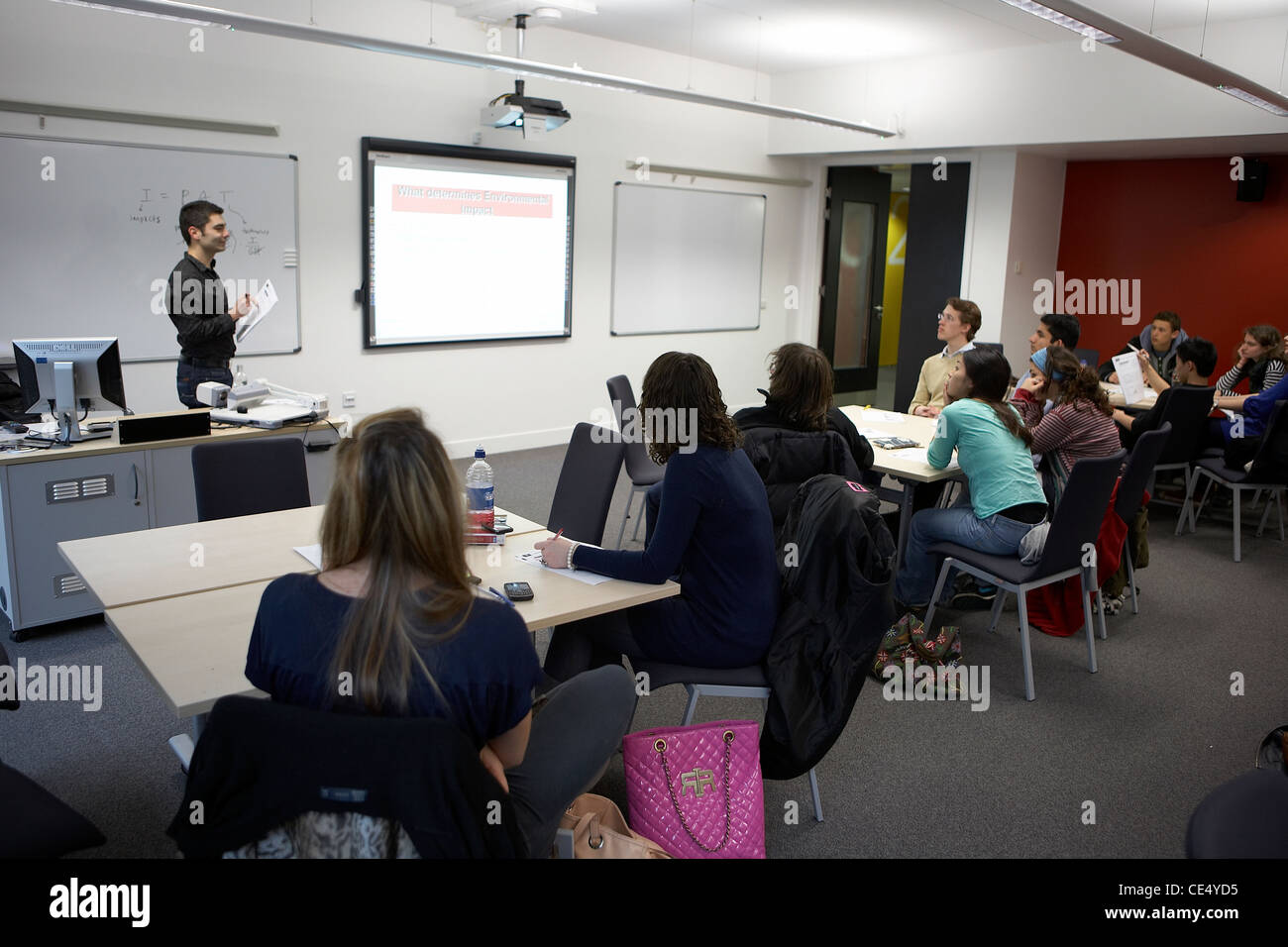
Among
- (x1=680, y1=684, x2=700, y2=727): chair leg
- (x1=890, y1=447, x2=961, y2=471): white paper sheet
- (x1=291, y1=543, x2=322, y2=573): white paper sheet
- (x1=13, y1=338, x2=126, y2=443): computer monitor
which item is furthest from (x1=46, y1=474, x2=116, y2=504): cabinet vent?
(x1=890, y1=447, x2=961, y2=471): white paper sheet

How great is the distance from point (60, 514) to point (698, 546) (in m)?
2.76

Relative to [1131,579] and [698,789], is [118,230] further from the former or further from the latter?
[1131,579]

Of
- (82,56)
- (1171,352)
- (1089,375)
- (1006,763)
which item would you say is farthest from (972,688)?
(82,56)

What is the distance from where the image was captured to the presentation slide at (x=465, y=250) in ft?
22.1

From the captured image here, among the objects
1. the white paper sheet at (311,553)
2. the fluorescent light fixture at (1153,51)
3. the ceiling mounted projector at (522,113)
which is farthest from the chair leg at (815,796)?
the ceiling mounted projector at (522,113)

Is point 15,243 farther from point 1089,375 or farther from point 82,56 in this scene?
point 1089,375

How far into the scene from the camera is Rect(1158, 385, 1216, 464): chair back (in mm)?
5594

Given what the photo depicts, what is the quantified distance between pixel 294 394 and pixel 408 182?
2.54 metres

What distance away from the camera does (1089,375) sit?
4297 mm

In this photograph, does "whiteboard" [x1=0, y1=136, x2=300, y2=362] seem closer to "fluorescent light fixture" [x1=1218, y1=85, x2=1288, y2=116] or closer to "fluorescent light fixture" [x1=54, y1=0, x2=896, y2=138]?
"fluorescent light fixture" [x1=54, y1=0, x2=896, y2=138]

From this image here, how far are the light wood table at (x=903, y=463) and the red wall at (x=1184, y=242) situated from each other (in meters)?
4.33

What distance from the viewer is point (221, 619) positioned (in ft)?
7.66

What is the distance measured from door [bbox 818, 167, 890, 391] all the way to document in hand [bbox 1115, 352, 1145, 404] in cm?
370

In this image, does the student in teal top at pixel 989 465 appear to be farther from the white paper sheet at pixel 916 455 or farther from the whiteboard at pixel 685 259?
the whiteboard at pixel 685 259
